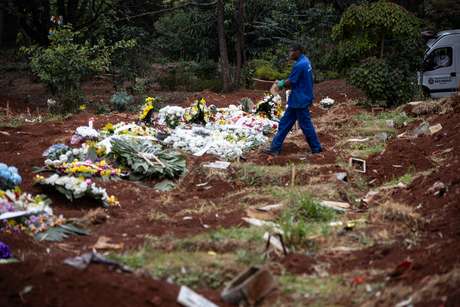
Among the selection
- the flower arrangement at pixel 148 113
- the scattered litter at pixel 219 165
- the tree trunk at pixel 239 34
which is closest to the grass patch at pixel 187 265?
the scattered litter at pixel 219 165

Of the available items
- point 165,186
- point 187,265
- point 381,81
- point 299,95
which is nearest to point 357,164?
point 299,95

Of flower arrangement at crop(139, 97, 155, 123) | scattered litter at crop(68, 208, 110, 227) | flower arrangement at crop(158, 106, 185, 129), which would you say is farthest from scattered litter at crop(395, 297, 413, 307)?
flower arrangement at crop(139, 97, 155, 123)

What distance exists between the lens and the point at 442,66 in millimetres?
17188

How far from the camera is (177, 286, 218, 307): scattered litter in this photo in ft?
15.5

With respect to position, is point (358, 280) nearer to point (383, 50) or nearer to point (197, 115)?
point (197, 115)

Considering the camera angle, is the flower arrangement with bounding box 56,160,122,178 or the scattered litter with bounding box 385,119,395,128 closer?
the flower arrangement with bounding box 56,160,122,178

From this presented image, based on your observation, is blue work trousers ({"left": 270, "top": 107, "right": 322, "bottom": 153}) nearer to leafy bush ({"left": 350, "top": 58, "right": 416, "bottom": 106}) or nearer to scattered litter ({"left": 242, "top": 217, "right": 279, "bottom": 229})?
scattered litter ({"left": 242, "top": 217, "right": 279, "bottom": 229})

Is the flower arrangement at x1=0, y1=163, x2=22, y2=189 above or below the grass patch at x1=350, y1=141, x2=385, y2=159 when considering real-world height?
above

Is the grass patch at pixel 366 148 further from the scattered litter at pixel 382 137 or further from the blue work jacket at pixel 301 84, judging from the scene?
the blue work jacket at pixel 301 84

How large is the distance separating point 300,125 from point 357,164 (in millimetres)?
1331

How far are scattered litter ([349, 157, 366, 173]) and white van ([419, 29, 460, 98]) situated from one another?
27.2 feet

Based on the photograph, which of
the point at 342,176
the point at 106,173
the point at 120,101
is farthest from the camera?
the point at 120,101

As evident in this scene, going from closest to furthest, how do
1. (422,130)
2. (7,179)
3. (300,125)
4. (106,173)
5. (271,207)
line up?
1. (7,179)
2. (271,207)
3. (106,173)
4. (300,125)
5. (422,130)

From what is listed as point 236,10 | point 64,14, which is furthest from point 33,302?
point 236,10
